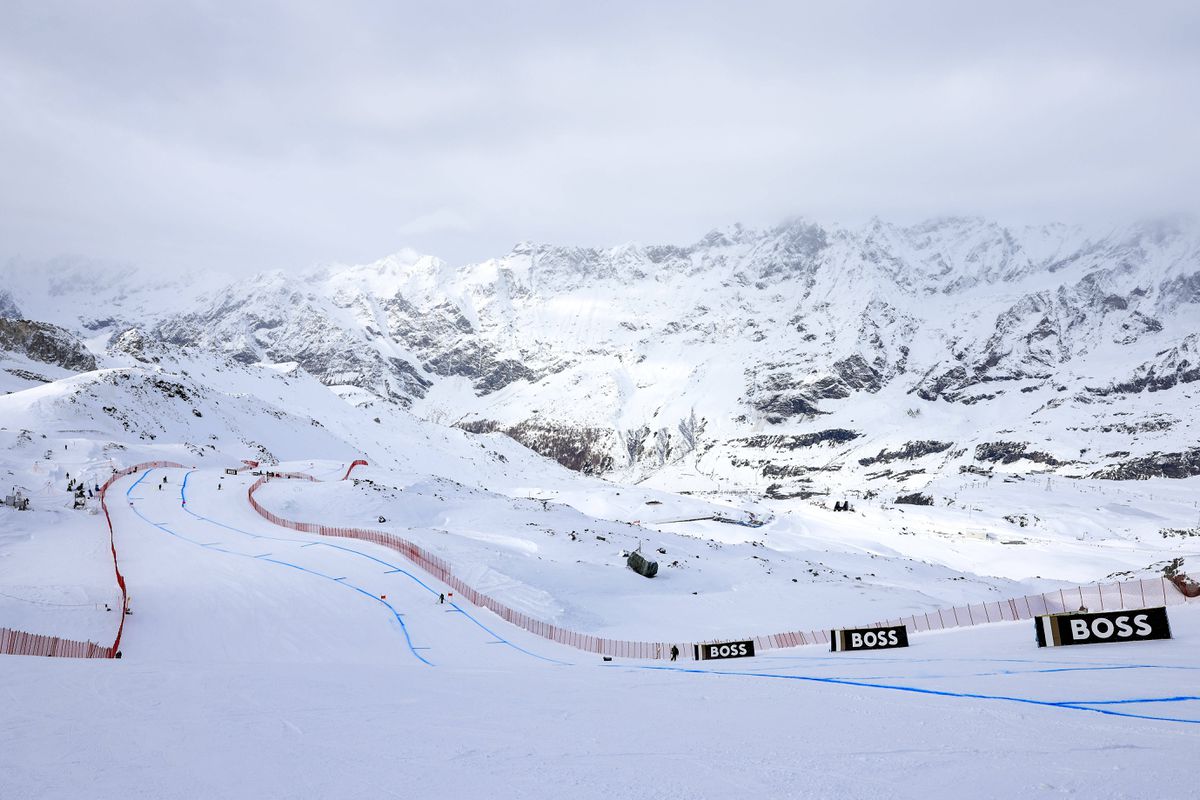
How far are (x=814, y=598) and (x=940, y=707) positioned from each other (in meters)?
27.9

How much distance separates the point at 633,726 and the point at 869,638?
13.6 m

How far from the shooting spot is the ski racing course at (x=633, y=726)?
6.25 m

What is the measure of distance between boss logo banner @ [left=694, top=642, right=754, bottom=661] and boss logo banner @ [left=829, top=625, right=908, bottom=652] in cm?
261

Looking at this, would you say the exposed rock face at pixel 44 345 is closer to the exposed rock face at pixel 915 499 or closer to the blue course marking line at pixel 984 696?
the blue course marking line at pixel 984 696

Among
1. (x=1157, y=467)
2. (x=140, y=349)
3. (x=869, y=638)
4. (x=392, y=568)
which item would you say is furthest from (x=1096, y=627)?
(x=1157, y=467)

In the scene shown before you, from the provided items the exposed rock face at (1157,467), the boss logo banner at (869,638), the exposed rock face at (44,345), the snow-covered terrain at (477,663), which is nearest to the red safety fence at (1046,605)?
the snow-covered terrain at (477,663)

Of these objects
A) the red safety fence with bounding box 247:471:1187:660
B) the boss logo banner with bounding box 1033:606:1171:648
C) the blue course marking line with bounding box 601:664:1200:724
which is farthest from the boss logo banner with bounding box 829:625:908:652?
the blue course marking line with bounding box 601:664:1200:724

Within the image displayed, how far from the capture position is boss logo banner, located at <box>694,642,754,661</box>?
21.9m

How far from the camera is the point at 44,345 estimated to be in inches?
4434

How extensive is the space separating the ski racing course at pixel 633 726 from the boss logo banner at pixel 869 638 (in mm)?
1052

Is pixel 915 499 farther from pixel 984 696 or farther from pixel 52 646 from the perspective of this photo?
pixel 52 646

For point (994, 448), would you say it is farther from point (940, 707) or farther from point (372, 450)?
point (940, 707)

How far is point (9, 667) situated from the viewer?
11.1 m

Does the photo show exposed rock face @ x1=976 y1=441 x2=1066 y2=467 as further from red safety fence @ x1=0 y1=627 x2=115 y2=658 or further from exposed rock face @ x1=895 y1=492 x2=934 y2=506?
red safety fence @ x1=0 y1=627 x2=115 y2=658
